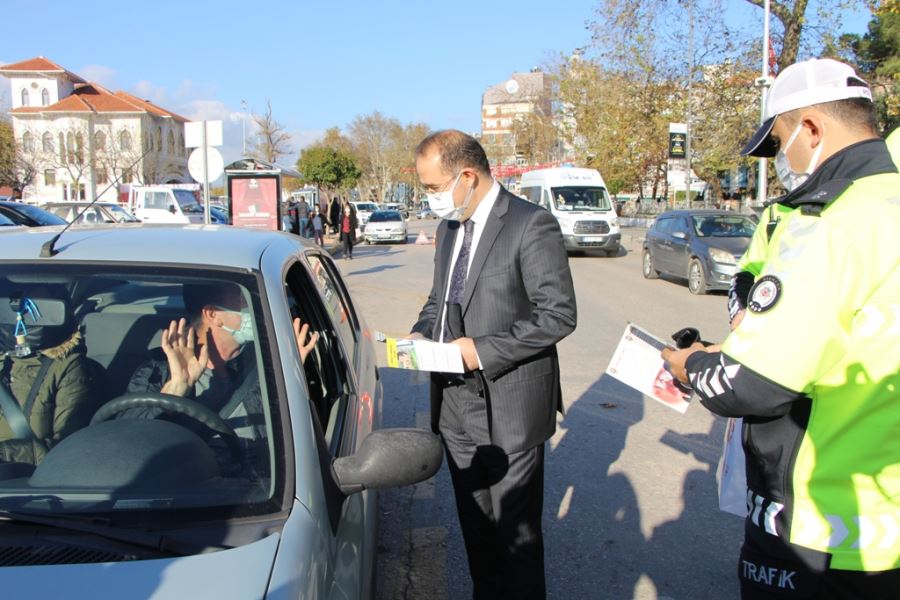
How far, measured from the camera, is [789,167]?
6.33 feet

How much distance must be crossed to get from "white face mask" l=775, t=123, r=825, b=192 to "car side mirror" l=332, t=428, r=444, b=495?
1191 millimetres

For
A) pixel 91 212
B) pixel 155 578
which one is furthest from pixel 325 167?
pixel 155 578

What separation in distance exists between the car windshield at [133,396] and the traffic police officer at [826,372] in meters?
1.16

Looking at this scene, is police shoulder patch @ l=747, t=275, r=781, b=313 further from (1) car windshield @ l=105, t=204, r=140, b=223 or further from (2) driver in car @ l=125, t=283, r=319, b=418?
(1) car windshield @ l=105, t=204, r=140, b=223

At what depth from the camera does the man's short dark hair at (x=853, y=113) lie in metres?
1.74

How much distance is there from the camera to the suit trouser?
8.73 ft

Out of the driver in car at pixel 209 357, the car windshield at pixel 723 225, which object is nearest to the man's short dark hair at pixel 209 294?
the driver in car at pixel 209 357

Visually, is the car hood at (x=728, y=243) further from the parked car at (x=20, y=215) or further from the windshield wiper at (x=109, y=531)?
the windshield wiper at (x=109, y=531)

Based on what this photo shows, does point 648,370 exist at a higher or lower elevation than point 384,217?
lower

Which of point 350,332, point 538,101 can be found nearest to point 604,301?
point 350,332

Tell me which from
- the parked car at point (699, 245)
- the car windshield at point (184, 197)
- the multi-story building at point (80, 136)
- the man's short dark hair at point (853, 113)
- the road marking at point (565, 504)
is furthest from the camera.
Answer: the multi-story building at point (80, 136)

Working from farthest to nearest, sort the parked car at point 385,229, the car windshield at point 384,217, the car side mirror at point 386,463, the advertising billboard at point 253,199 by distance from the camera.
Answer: the car windshield at point 384,217 < the parked car at point 385,229 < the advertising billboard at point 253,199 < the car side mirror at point 386,463

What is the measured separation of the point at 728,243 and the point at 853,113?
40.8 feet

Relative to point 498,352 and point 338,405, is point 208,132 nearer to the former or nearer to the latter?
point 338,405
